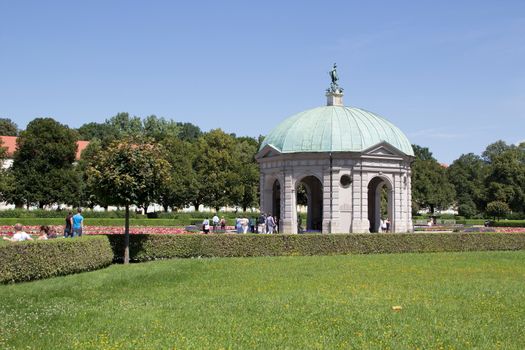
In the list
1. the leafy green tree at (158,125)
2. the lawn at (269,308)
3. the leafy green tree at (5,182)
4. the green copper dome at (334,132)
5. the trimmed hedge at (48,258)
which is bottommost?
the lawn at (269,308)

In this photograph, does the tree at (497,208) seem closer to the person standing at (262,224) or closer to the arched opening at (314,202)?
the arched opening at (314,202)

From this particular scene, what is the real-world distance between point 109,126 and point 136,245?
3631 inches

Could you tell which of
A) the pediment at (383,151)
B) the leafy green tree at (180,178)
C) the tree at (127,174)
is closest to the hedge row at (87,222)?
the leafy green tree at (180,178)

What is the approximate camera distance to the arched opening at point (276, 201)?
4369 cm

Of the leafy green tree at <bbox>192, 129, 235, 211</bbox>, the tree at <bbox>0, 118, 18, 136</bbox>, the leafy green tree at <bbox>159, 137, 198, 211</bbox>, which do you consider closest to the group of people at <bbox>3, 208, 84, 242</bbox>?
the leafy green tree at <bbox>159, 137, 198, 211</bbox>

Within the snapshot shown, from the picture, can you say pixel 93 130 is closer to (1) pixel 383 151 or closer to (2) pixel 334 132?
(2) pixel 334 132

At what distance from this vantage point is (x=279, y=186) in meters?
45.0

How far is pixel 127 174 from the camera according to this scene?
27.0 m

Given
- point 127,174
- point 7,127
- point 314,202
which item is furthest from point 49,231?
point 7,127

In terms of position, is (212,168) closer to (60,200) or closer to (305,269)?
(60,200)

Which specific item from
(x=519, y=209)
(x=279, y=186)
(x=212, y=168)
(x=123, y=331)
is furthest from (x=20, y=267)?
(x=519, y=209)

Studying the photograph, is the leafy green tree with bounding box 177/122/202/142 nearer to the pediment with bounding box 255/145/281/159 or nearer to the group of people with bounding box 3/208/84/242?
the pediment with bounding box 255/145/281/159

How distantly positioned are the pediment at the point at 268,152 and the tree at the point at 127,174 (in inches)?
562

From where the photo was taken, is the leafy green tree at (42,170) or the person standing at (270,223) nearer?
the person standing at (270,223)
